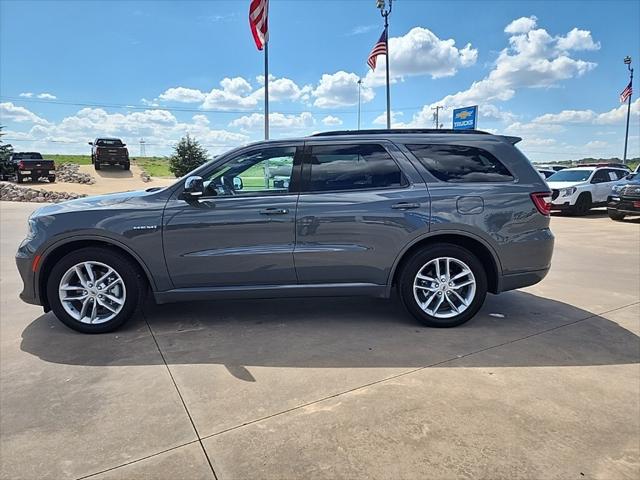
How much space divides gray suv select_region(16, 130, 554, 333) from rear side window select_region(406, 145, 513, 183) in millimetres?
11

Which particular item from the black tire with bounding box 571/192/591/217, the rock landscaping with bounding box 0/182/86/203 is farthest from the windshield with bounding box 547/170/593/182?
the rock landscaping with bounding box 0/182/86/203

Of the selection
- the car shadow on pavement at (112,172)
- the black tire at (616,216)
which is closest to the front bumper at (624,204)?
the black tire at (616,216)

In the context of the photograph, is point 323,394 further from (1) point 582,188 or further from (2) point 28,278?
(1) point 582,188

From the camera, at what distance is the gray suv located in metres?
4.02

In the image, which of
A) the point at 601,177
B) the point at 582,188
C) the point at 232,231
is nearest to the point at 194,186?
the point at 232,231

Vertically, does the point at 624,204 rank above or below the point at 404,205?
below

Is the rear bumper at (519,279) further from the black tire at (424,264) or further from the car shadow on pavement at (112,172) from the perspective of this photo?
the car shadow on pavement at (112,172)

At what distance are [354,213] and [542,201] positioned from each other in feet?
5.78

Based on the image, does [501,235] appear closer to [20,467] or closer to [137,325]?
[137,325]

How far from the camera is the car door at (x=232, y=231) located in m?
4.01

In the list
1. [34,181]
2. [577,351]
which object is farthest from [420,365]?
[34,181]

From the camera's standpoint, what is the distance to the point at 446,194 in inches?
163

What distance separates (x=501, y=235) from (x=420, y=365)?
5.05 ft

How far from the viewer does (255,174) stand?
4172mm
